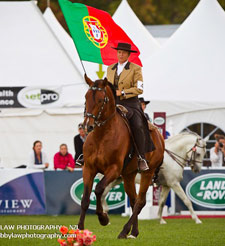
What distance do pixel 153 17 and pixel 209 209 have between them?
48620 millimetres

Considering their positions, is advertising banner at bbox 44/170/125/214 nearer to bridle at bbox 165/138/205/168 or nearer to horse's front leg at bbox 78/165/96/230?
bridle at bbox 165/138/205/168

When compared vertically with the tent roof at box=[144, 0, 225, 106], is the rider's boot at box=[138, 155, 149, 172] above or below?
below

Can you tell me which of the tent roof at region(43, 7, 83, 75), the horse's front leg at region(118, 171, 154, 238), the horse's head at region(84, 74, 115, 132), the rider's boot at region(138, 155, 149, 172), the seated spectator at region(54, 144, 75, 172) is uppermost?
the tent roof at region(43, 7, 83, 75)

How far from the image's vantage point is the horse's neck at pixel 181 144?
1833 cm

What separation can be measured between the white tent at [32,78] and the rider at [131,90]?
12.4m

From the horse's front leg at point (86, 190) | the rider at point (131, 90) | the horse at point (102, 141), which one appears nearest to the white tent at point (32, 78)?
the rider at point (131, 90)

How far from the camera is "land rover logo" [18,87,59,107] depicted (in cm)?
2186

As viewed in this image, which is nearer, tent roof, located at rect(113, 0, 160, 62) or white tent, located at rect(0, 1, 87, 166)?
white tent, located at rect(0, 1, 87, 166)

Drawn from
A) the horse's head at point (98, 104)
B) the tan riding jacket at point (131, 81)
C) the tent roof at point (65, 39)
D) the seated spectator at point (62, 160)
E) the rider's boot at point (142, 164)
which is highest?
the tent roof at point (65, 39)

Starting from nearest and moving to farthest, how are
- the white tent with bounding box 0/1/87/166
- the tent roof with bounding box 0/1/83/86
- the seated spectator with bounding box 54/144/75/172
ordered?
1. the seated spectator with bounding box 54/144/75/172
2. the white tent with bounding box 0/1/87/166
3. the tent roof with bounding box 0/1/83/86

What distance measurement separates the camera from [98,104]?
34.3 feet

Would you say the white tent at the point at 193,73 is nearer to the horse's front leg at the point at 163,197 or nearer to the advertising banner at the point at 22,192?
the horse's front leg at the point at 163,197

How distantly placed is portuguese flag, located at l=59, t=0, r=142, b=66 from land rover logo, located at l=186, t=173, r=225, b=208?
162 inches

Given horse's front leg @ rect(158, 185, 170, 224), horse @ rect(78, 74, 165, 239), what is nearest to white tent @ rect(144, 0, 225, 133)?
horse's front leg @ rect(158, 185, 170, 224)
